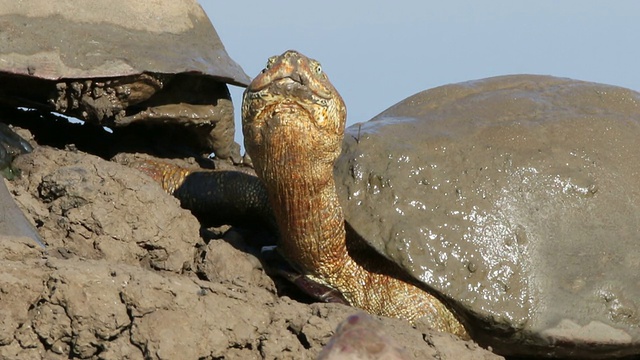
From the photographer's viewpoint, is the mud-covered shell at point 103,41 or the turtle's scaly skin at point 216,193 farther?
the mud-covered shell at point 103,41

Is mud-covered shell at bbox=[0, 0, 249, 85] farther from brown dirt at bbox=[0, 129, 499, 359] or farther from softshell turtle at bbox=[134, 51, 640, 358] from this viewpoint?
softshell turtle at bbox=[134, 51, 640, 358]

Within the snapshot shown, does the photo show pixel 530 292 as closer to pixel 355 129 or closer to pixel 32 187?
pixel 355 129

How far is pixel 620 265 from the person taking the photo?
19.2 feet

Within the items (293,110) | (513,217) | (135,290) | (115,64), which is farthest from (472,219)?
(115,64)

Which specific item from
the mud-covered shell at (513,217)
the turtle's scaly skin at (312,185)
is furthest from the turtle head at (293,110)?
the mud-covered shell at (513,217)

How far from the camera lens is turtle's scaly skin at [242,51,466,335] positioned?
503 cm

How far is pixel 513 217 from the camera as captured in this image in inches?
229

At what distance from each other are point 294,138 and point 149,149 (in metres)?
2.13

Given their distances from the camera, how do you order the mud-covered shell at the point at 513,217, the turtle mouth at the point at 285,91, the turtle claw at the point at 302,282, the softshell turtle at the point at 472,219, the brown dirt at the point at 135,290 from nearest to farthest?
the brown dirt at the point at 135,290 → the turtle mouth at the point at 285,91 → the softshell turtle at the point at 472,219 → the mud-covered shell at the point at 513,217 → the turtle claw at the point at 302,282

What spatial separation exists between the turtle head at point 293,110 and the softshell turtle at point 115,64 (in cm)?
146

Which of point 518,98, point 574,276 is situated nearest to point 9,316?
point 574,276

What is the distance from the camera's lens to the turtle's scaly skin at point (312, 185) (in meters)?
5.03

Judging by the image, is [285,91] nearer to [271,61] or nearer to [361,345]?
[271,61]

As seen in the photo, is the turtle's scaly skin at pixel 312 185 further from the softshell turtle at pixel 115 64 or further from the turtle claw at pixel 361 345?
the turtle claw at pixel 361 345
